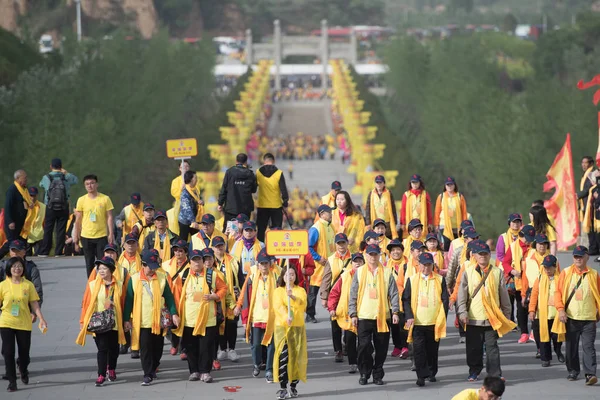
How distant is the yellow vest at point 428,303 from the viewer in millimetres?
16109

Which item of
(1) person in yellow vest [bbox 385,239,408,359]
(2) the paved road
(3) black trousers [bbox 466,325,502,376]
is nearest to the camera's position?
(2) the paved road

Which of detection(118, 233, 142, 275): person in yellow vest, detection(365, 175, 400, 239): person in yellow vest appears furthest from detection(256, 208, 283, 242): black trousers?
detection(118, 233, 142, 275): person in yellow vest

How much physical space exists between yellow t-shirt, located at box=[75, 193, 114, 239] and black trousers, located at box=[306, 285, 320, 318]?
3.09 metres

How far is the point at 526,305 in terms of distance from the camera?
17.6 metres

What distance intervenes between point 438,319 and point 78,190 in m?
30.1

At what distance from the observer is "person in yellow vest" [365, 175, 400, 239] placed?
69.1 feet

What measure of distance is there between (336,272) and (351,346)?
107cm

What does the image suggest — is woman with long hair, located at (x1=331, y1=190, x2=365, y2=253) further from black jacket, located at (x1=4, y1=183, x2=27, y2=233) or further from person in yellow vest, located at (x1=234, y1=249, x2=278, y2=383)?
black jacket, located at (x1=4, y1=183, x2=27, y2=233)

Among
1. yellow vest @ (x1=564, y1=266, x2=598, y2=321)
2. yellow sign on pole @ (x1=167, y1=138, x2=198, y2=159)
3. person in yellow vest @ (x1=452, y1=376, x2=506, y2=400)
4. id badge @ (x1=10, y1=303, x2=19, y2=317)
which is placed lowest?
person in yellow vest @ (x1=452, y1=376, x2=506, y2=400)

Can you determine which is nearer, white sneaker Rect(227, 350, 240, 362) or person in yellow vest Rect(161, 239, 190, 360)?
person in yellow vest Rect(161, 239, 190, 360)

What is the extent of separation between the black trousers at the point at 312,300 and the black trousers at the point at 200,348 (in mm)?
3110

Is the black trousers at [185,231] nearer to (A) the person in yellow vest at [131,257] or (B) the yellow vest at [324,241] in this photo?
(B) the yellow vest at [324,241]

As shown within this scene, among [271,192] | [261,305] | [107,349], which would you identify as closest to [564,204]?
[271,192]

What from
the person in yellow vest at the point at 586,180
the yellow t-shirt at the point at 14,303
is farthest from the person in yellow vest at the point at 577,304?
the person in yellow vest at the point at 586,180
